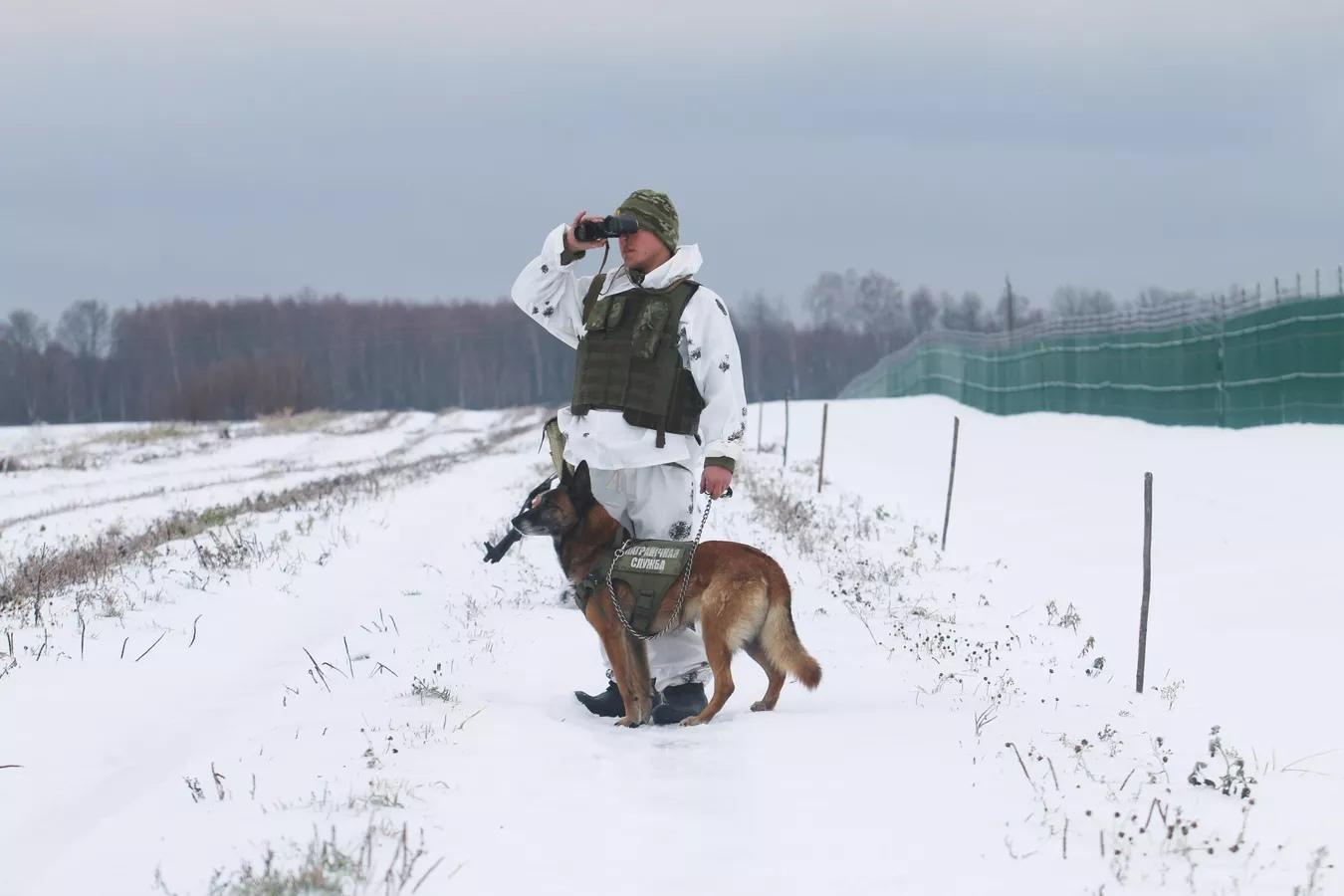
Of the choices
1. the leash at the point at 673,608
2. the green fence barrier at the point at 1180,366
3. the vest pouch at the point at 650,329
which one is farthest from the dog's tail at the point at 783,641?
the green fence barrier at the point at 1180,366

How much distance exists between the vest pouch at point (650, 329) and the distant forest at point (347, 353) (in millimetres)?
92210

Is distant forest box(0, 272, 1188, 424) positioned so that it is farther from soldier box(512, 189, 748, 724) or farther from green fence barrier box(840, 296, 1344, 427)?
soldier box(512, 189, 748, 724)

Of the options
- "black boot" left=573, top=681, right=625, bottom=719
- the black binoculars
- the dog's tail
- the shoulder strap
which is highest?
the black binoculars

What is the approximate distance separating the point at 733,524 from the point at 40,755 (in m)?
8.13

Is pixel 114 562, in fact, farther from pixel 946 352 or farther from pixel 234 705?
pixel 946 352

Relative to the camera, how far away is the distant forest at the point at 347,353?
330ft

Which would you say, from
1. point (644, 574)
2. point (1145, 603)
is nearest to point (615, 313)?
point (644, 574)

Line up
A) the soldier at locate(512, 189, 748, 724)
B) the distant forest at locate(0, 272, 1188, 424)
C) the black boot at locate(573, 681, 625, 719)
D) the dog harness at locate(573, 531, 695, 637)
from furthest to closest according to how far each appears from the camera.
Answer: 1. the distant forest at locate(0, 272, 1188, 424)
2. the black boot at locate(573, 681, 625, 719)
3. the soldier at locate(512, 189, 748, 724)
4. the dog harness at locate(573, 531, 695, 637)

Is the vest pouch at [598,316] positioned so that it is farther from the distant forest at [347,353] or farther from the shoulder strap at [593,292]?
the distant forest at [347,353]

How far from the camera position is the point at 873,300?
468 ft

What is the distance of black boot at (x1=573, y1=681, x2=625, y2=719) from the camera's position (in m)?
5.44

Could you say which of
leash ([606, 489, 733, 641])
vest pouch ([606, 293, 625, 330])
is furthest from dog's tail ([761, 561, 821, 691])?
vest pouch ([606, 293, 625, 330])

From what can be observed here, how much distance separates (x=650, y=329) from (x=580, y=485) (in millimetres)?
768

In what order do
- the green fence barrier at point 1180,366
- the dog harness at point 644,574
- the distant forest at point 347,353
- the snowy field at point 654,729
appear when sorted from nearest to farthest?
the snowy field at point 654,729
the dog harness at point 644,574
the green fence barrier at point 1180,366
the distant forest at point 347,353
